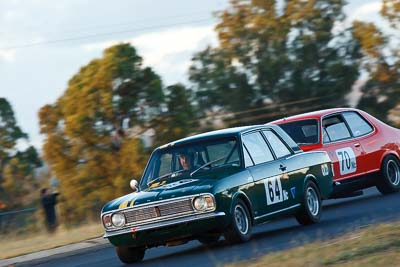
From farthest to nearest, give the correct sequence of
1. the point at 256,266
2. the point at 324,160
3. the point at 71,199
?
the point at 71,199
the point at 324,160
the point at 256,266

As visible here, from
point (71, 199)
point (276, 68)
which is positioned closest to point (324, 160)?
point (71, 199)

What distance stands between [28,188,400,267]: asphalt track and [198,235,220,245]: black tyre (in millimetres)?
93

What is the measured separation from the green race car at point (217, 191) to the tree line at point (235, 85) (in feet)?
83.0

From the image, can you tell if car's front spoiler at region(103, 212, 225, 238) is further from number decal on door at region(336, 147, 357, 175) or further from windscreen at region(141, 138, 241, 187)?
number decal on door at region(336, 147, 357, 175)

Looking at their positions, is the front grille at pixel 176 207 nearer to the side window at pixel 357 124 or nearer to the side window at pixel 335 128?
the side window at pixel 335 128

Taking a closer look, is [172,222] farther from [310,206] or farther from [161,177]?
[310,206]

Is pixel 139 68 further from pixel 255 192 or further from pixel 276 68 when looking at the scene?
pixel 255 192

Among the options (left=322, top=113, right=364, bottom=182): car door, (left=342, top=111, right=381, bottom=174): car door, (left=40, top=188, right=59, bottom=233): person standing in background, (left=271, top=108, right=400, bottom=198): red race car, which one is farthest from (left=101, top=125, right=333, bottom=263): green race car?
(left=40, top=188, right=59, bottom=233): person standing in background

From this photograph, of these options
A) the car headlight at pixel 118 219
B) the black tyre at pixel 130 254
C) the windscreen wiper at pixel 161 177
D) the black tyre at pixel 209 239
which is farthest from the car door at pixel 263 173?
the car headlight at pixel 118 219

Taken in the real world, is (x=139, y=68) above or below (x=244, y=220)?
above

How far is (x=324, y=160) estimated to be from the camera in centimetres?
1518

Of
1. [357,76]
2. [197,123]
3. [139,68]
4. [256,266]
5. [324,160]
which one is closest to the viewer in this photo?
[256,266]

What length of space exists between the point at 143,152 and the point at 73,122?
2.95 m

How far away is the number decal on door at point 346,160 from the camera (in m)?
16.8
